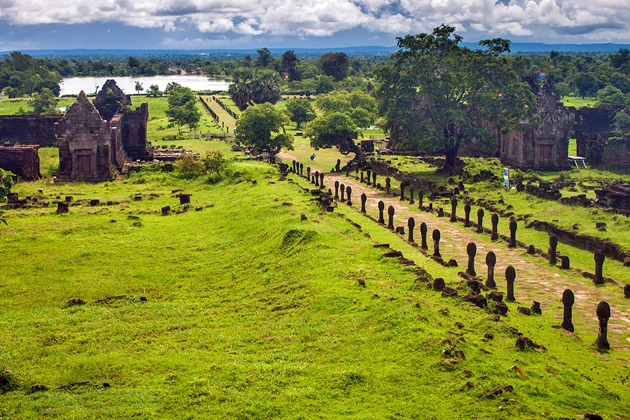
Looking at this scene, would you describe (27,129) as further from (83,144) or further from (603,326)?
(603,326)

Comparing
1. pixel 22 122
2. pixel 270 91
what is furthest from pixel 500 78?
pixel 270 91

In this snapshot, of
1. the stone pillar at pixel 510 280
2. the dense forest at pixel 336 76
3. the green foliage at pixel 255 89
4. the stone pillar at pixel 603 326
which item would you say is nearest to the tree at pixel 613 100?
the dense forest at pixel 336 76

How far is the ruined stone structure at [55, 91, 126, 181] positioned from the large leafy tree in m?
18.2

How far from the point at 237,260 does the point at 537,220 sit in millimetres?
12359

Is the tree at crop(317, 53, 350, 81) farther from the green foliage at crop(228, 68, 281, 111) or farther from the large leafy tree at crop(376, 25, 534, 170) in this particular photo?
the large leafy tree at crop(376, 25, 534, 170)

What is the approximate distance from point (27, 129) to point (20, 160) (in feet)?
63.2

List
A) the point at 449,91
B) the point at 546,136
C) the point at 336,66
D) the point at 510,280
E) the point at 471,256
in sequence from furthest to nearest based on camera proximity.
→ the point at 336,66
the point at 546,136
the point at 449,91
the point at 471,256
the point at 510,280

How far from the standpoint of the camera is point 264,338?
14383mm

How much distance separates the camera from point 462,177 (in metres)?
40.4

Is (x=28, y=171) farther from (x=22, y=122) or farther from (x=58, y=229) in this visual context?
(x=22, y=122)

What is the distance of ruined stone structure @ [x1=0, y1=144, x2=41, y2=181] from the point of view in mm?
39156

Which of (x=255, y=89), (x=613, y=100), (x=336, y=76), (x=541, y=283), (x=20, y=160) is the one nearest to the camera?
(x=541, y=283)

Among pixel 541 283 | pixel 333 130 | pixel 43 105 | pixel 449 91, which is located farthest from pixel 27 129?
pixel 541 283

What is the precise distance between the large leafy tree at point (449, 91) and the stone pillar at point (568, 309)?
92.5 ft
